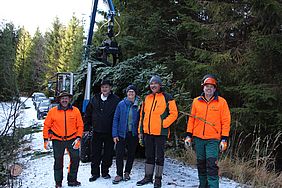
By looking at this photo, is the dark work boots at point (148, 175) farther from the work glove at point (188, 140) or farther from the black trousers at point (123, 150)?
the work glove at point (188, 140)

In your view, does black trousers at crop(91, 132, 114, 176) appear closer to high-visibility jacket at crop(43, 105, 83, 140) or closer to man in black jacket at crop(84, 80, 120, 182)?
man in black jacket at crop(84, 80, 120, 182)

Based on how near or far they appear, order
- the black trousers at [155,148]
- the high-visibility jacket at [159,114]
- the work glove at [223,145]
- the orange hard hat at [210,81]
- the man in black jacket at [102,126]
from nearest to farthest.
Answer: the work glove at [223,145] → the orange hard hat at [210,81] → the high-visibility jacket at [159,114] → the black trousers at [155,148] → the man in black jacket at [102,126]

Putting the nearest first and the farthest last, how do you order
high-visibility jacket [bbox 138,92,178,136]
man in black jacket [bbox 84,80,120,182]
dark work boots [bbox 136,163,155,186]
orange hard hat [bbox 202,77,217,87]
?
orange hard hat [bbox 202,77,217,87] < high-visibility jacket [bbox 138,92,178,136] < dark work boots [bbox 136,163,155,186] < man in black jacket [bbox 84,80,120,182]

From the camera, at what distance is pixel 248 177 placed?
651 centimetres

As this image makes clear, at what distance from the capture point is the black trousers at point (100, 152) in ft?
19.4

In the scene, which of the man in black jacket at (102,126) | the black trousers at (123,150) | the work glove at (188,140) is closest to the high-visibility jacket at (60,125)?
the man in black jacket at (102,126)

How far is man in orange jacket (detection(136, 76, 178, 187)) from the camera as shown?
5270mm

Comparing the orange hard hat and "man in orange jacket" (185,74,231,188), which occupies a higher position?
the orange hard hat

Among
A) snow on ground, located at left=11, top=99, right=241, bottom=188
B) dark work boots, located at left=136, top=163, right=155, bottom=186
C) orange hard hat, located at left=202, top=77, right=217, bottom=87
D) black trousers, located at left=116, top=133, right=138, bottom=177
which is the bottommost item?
snow on ground, located at left=11, top=99, right=241, bottom=188

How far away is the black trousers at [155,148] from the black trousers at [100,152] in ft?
2.80

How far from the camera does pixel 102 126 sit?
585 cm

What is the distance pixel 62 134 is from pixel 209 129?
2.54 metres

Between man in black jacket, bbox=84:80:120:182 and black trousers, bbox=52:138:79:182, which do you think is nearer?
black trousers, bbox=52:138:79:182

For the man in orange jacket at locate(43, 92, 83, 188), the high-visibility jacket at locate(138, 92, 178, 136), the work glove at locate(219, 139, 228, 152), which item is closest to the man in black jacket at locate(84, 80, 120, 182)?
the man in orange jacket at locate(43, 92, 83, 188)
